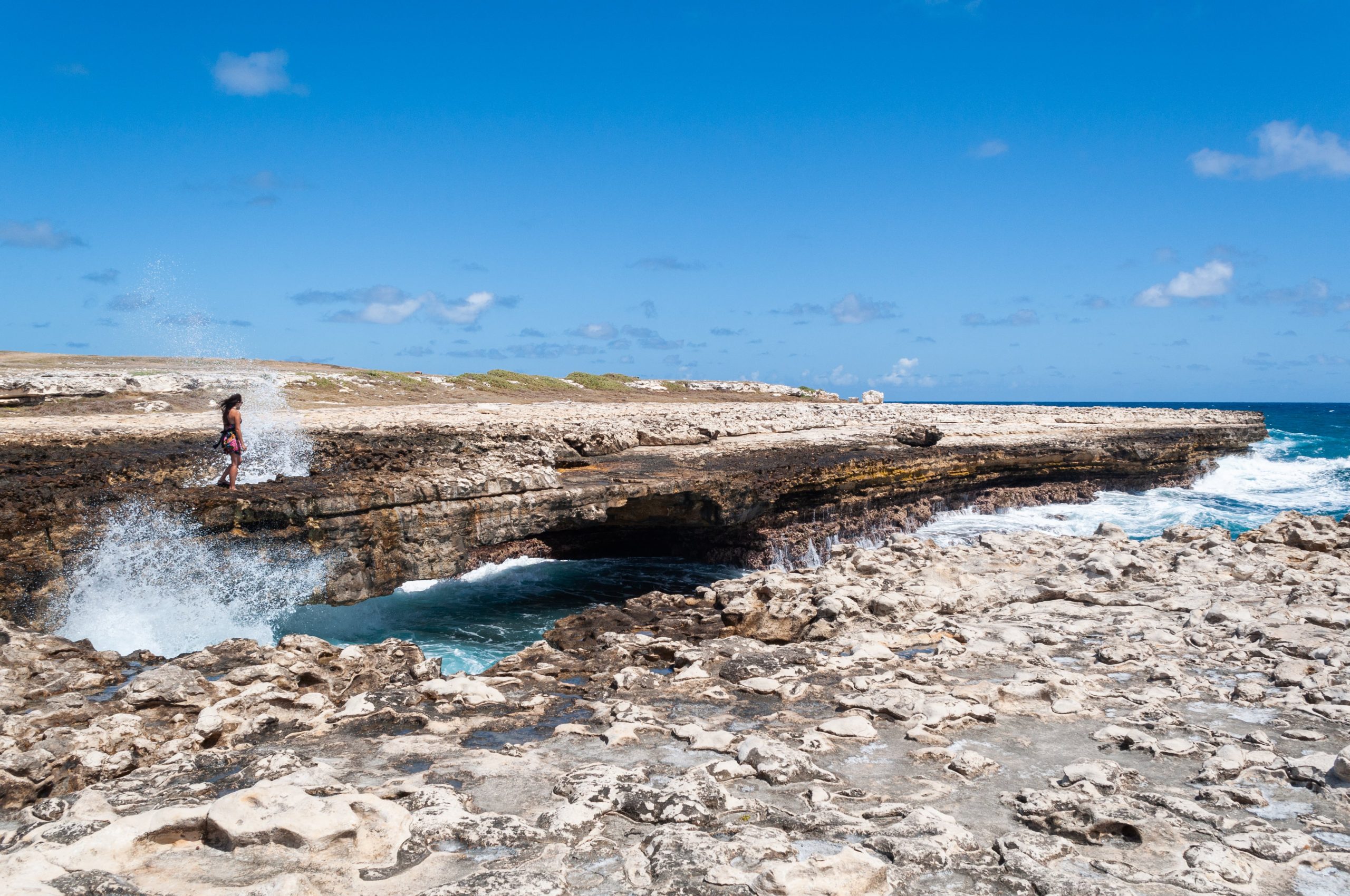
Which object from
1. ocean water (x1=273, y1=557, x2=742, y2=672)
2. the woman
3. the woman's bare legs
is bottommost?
ocean water (x1=273, y1=557, x2=742, y2=672)

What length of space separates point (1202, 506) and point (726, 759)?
2490 centimetres

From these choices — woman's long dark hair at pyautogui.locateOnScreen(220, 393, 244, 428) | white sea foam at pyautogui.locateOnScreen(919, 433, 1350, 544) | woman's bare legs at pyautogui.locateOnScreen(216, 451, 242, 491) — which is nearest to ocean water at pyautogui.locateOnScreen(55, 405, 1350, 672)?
white sea foam at pyautogui.locateOnScreen(919, 433, 1350, 544)

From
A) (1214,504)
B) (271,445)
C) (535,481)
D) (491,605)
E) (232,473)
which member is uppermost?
(271,445)

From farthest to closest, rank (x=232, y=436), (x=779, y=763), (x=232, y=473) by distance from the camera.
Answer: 1. (x=232, y=436)
2. (x=232, y=473)
3. (x=779, y=763)

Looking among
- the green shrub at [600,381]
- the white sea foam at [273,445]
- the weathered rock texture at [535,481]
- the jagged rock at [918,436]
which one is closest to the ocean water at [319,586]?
the weathered rock texture at [535,481]

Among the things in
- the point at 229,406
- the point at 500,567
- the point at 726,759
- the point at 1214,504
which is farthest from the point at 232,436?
the point at 1214,504

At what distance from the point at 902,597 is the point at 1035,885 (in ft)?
18.7

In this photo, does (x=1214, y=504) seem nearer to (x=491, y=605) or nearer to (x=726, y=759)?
(x=491, y=605)

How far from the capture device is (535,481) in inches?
474

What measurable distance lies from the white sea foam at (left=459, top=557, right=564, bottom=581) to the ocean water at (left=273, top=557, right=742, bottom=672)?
0.02m

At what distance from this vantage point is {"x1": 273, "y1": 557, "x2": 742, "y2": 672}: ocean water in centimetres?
1109

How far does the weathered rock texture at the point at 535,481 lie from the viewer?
9.62 metres

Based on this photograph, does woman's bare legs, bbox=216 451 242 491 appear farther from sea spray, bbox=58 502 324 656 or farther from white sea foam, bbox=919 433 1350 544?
white sea foam, bbox=919 433 1350 544

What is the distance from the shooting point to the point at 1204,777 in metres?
4.34
